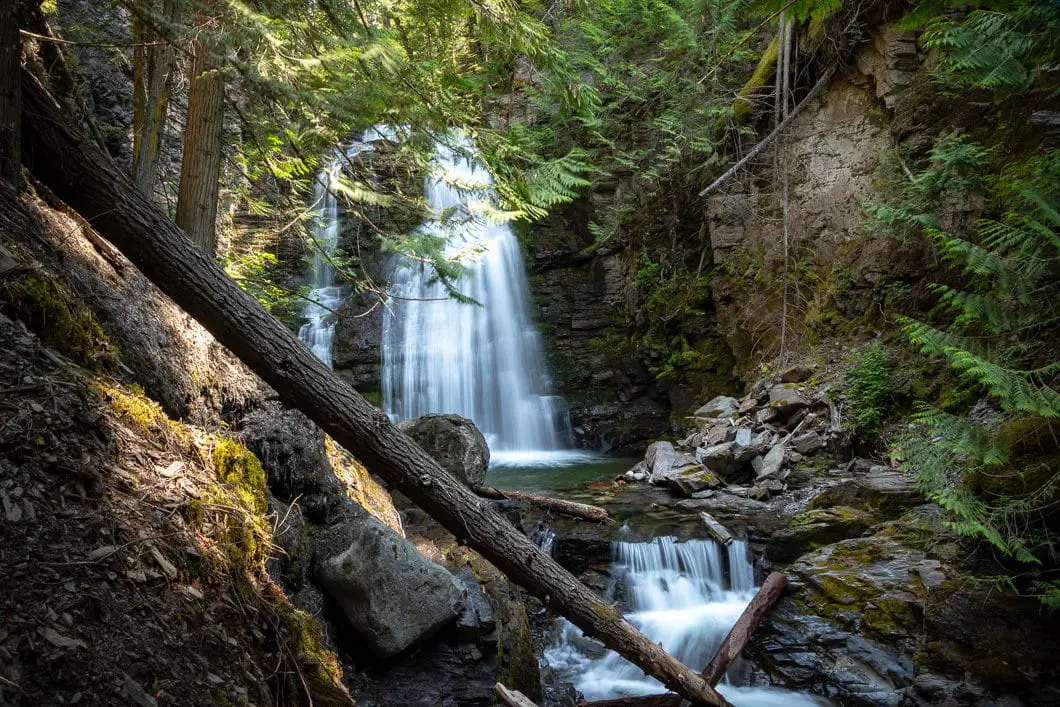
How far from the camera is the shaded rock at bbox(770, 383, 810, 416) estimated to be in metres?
9.25

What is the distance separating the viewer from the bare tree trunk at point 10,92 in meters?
2.99

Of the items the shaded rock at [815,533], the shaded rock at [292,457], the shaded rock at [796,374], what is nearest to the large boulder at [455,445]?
the shaded rock at [292,457]

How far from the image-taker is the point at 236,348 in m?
3.31

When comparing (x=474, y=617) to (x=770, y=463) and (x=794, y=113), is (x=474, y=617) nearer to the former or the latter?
(x=770, y=463)

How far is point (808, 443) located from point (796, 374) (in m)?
1.87

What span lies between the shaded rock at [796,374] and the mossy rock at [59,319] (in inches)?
383

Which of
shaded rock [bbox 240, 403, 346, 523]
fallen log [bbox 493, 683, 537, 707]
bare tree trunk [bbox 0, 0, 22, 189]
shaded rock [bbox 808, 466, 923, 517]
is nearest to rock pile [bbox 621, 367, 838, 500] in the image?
shaded rock [bbox 808, 466, 923, 517]

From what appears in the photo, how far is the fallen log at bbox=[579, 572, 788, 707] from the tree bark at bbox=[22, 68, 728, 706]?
2.01 m

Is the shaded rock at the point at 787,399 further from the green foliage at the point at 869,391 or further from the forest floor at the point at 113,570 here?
the forest floor at the point at 113,570

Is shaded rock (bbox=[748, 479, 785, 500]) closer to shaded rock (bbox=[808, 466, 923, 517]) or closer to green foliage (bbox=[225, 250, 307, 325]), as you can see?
shaded rock (bbox=[808, 466, 923, 517])

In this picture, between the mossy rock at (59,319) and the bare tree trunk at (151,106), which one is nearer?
the mossy rock at (59,319)

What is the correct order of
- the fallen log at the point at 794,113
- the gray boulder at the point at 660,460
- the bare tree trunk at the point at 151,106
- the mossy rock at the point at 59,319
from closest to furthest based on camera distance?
the mossy rock at the point at 59,319 → the bare tree trunk at the point at 151,106 → the gray boulder at the point at 660,460 → the fallen log at the point at 794,113

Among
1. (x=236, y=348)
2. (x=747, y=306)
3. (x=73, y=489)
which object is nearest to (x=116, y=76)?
(x=236, y=348)

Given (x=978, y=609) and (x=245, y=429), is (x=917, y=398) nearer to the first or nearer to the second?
(x=978, y=609)
